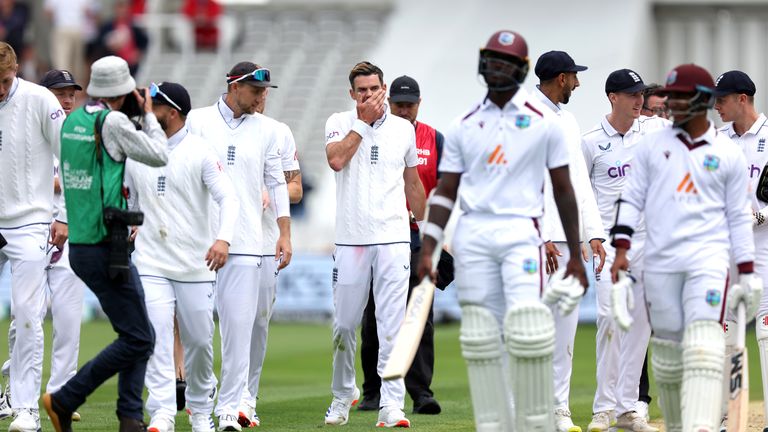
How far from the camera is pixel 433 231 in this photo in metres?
8.13

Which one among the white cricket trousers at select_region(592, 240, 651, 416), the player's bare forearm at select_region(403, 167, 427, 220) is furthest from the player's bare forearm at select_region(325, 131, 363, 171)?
the white cricket trousers at select_region(592, 240, 651, 416)

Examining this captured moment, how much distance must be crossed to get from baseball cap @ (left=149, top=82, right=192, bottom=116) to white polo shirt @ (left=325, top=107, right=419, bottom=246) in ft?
4.65

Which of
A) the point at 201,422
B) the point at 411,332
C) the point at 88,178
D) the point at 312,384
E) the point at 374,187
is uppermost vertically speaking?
the point at 88,178

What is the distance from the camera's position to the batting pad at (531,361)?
305 inches

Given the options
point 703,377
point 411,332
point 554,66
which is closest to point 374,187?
point 554,66

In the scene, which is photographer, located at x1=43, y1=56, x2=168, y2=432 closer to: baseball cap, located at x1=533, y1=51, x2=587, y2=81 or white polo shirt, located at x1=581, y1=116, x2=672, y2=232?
baseball cap, located at x1=533, y1=51, x2=587, y2=81

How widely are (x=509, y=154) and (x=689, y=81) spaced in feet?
3.75

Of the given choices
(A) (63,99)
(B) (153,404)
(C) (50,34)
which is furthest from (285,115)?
(B) (153,404)

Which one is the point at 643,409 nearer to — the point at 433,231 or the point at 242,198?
the point at 242,198

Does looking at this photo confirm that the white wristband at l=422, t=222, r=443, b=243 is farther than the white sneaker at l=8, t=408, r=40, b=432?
No

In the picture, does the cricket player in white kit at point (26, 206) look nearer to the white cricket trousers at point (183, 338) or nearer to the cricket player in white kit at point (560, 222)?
the white cricket trousers at point (183, 338)

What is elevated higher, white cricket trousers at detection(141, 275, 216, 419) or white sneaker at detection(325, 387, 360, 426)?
white cricket trousers at detection(141, 275, 216, 419)

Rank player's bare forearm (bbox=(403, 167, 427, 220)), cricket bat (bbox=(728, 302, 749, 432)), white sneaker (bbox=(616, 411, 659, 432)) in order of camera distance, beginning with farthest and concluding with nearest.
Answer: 1. player's bare forearm (bbox=(403, 167, 427, 220))
2. white sneaker (bbox=(616, 411, 659, 432))
3. cricket bat (bbox=(728, 302, 749, 432))

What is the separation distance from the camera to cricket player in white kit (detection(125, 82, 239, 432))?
9.16 m
